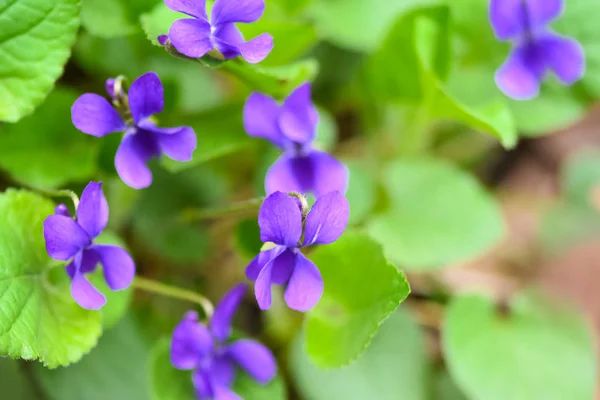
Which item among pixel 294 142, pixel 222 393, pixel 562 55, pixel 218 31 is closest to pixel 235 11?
pixel 218 31

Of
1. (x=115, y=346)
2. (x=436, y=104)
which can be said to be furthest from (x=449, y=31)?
(x=115, y=346)

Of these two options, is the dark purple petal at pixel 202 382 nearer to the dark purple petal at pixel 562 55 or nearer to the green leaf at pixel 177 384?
the green leaf at pixel 177 384

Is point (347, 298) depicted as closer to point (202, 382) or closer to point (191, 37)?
point (202, 382)

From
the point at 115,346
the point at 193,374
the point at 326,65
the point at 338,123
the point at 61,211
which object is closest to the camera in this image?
the point at 61,211

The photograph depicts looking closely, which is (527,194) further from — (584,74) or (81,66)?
→ (81,66)

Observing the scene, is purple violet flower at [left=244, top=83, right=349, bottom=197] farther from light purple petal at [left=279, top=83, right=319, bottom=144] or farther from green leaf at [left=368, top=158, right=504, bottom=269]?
green leaf at [left=368, top=158, right=504, bottom=269]
